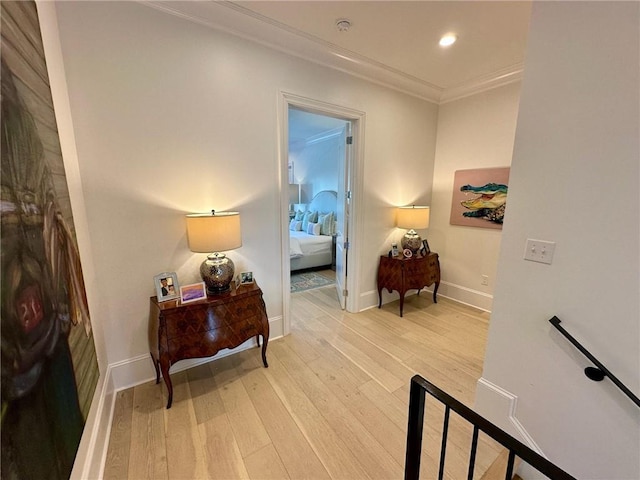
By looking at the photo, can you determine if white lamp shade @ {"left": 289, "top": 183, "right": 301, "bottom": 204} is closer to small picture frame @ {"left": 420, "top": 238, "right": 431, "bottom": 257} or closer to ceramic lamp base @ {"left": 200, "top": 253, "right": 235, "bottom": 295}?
small picture frame @ {"left": 420, "top": 238, "right": 431, "bottom": 257}

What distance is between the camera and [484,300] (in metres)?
3.30

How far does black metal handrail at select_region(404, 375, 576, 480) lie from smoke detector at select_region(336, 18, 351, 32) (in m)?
2.33

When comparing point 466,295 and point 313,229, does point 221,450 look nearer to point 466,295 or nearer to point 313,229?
point 466,295

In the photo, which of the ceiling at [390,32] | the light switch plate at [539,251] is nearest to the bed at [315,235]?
the ceiling at [390,32]

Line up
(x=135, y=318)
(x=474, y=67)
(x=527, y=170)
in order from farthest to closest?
(x=474, y=67) → (x=135, y=318) → (x=527, y=170)

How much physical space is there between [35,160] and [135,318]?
1.30 metres

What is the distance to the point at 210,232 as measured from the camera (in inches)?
71.7

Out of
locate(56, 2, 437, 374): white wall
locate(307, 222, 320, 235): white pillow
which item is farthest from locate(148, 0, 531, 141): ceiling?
locate(307, 222, 320, 235): white pillow

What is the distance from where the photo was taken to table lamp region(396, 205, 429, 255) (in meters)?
3.15

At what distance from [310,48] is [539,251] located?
226cm

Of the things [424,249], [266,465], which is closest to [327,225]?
[424,249]

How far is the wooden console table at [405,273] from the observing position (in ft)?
10.2

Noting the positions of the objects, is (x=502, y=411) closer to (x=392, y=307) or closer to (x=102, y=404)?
(x=392, y=307)

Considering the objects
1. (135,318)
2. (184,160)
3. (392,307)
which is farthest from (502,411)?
(184,160)
